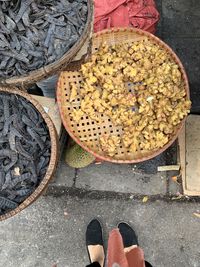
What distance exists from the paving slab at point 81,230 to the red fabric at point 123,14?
1.25 metres

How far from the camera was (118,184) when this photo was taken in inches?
126

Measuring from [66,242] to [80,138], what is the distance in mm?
785

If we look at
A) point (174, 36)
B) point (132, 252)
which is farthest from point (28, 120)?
point (174, 36)

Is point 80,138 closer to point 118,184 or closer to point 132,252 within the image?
point 118,184

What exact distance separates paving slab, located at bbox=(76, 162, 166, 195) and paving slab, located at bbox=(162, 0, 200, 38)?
1139 millimetres

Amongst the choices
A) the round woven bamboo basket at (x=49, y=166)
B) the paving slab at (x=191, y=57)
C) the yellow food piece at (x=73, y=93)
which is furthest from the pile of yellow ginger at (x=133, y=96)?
the paving slab at (x=191, y=57)

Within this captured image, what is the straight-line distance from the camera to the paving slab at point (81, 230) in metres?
3.07

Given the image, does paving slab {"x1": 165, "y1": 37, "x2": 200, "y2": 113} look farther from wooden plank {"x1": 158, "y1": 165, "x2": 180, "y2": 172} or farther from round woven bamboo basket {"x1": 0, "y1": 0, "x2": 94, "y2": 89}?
round woven bamboo basket {"x1": 0, "y1": 0, "x2": 94, "y2": 89}

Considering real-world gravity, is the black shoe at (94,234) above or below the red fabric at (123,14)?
below

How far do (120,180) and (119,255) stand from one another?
3.00 feet

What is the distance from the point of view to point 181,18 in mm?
3539

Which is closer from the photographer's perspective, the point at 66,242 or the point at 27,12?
the point at 27,12

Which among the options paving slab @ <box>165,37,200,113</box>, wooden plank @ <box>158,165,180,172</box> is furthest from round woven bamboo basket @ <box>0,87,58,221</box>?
paving slab @ <box>165,37,200,113</box>

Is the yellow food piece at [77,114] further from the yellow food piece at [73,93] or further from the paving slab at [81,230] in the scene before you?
the paving slab at [81,230]
